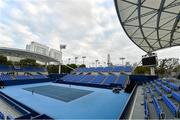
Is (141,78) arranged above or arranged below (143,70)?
below

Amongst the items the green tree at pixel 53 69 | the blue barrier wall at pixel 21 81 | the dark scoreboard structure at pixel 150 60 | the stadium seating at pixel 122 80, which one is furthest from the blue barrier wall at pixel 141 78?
the green tree at pixel 53 69

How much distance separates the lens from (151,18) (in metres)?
11.7

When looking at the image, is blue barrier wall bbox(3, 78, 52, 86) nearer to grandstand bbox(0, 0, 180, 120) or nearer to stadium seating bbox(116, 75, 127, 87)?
grandstand bbox(0, 0, 180, 120)

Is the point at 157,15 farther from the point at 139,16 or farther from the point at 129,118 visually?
the point at 129,118

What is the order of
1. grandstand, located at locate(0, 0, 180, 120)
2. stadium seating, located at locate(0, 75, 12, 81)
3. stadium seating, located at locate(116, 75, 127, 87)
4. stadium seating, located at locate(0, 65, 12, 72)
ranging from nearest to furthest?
grandstand, located at locate(0, 0, 180, 120), stadium seating, located at locate(116, 75, 127, 87), stadium seating, located at locate(0, 75, 12, 81), stadium seating, located at locate(0, 65, 12, 72)

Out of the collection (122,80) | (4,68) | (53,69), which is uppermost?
(4,68)

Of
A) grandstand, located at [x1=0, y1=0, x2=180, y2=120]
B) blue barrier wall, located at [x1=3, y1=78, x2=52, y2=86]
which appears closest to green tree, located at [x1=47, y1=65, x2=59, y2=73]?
blue barrier wall, located at [x1=3, y1=78, x2=52, y2=86]

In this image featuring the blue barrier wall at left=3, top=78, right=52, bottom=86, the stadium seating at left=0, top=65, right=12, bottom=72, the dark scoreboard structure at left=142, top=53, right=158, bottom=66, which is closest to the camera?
the dark scoreboard structure at left=142, top=53, right=158, bottom=66

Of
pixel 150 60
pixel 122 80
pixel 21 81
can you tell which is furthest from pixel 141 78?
pixel 21 81

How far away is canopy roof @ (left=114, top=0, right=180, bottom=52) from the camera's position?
9.51 m

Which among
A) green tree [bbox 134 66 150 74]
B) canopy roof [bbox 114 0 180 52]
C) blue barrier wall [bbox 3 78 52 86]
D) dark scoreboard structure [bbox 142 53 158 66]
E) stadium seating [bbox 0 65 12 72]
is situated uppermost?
canopy roof [bbox 114 0 180 52]

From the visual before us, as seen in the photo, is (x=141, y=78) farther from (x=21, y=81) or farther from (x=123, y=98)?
(x=21, y=81)

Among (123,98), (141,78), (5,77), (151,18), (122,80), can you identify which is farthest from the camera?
(5,77)

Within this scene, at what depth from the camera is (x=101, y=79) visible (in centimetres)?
2462
